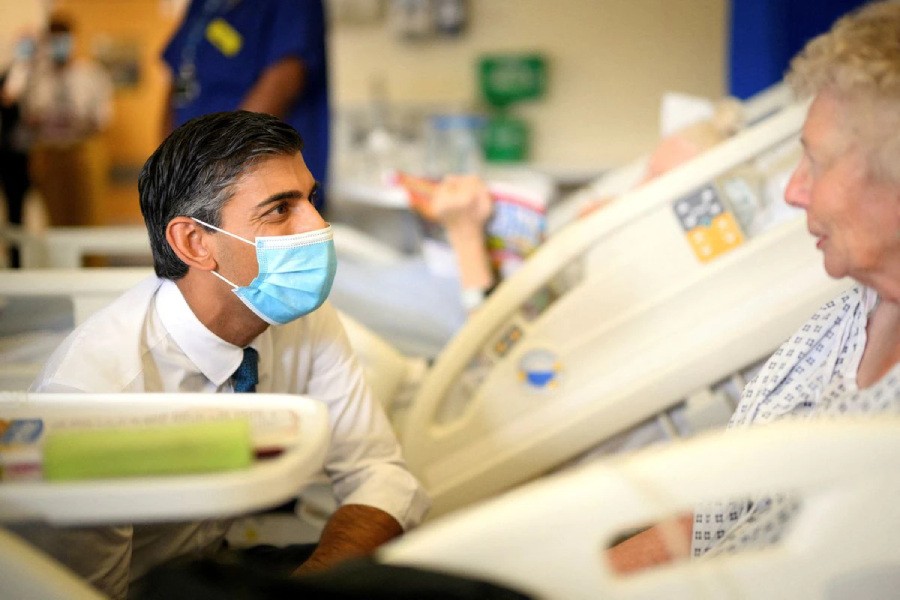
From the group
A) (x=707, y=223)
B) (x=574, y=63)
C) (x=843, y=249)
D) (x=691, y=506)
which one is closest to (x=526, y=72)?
(x=574, y=63)

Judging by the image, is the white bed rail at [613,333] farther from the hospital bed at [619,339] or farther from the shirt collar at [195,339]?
the shirt collar at [195,339]

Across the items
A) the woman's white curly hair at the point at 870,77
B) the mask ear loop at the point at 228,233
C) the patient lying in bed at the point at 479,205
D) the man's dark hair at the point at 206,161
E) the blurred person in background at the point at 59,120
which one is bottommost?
the blurred person in background at the point at 59,120

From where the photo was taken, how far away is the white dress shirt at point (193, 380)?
133 centimetres

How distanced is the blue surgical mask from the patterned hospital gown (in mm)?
674

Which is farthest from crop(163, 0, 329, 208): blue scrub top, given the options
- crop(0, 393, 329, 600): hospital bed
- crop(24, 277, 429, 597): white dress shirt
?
crop(0, 393, 329, 600): hospital bed

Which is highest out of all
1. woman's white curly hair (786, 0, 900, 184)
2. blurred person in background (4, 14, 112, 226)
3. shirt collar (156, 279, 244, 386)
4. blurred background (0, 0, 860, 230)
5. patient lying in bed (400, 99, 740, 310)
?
woman's white curly hair (786, 0, 900, 184)

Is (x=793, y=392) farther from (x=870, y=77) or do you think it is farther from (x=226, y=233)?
(x=226, y=233)

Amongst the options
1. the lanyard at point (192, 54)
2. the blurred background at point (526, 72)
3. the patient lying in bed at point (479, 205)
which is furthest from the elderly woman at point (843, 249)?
the blurred background at point (526, 72)

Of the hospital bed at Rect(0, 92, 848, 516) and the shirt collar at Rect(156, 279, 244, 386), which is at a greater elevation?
the shirt collar at Rect(156, 279, 244, 386)

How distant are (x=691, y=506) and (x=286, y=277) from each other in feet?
2.43

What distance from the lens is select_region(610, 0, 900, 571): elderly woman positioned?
1180mm

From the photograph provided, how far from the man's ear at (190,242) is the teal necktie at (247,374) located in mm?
160

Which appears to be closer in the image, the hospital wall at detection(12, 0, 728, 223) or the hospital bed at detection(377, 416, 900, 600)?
the hospital bed at detection(377, 416, 900, 600)

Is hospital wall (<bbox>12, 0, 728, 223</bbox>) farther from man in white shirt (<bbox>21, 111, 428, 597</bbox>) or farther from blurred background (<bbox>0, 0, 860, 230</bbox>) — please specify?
man in white shirt (<bbox>21, 111, 428, 597</bbox>)
